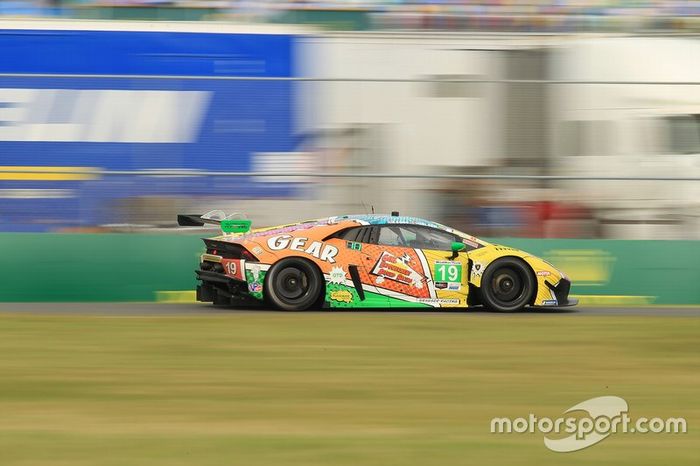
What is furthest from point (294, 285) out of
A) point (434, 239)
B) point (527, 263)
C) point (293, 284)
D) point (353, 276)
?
point (527, 263)

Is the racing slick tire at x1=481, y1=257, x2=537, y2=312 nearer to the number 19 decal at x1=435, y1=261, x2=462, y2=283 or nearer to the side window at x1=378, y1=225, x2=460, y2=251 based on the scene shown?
the number 19 decal at x1=435, y1=261, x2=462, y2=283

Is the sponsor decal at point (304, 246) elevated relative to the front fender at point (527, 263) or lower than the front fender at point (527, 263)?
elevated

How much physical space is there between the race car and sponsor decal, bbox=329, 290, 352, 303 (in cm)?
1

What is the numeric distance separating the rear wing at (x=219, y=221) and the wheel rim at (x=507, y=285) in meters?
2.90

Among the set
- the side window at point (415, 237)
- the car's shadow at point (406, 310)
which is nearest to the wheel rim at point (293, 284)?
the car's shadow at point (406, 310)

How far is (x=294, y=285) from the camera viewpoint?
12375mm

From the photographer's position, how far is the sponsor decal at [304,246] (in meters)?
12.2

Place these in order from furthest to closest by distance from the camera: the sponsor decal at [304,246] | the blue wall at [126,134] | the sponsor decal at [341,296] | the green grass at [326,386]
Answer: the blue wall at [126,134] → the sponsor decal at [341,296] → the sponsor decal at [304,246] → the green grass at [326,386]

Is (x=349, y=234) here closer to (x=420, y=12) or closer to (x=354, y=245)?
(x=354, y=245)

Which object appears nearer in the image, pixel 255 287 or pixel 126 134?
pixel 255 287

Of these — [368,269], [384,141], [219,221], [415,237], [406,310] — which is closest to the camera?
[368,269]

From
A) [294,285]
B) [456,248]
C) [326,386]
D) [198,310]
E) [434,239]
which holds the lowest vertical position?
[326,386]

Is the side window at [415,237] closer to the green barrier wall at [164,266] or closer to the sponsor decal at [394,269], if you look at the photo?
the sponsor decal at [394,269]

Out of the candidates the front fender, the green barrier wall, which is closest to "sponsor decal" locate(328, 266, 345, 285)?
the front fender
